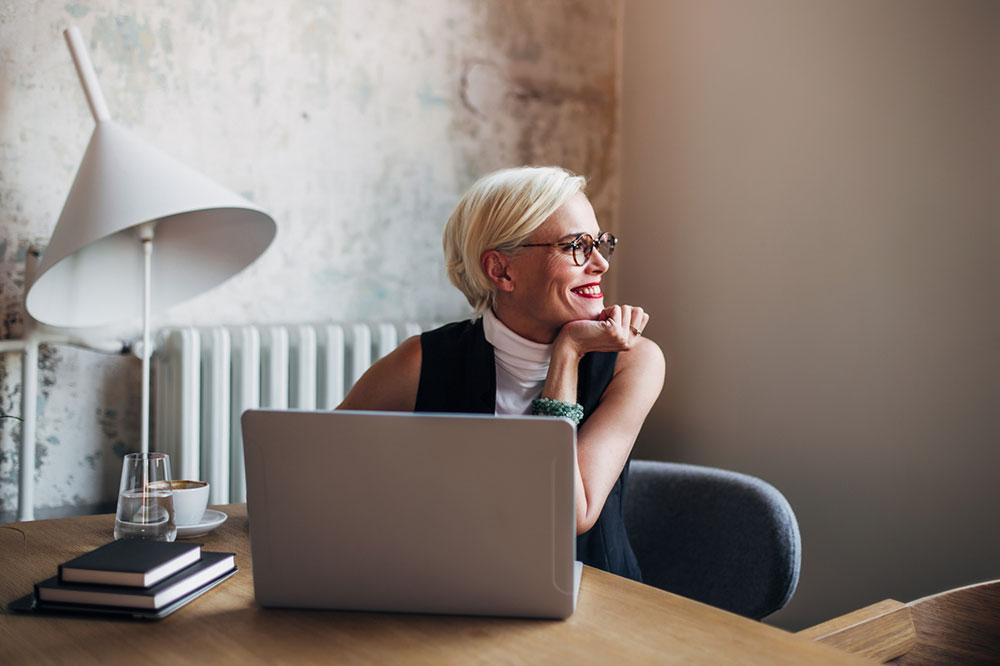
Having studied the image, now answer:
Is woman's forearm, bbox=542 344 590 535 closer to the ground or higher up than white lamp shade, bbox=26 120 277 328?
closer to the ground

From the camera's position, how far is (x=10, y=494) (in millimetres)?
2305

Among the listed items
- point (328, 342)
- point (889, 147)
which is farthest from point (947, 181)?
point (328, 342)

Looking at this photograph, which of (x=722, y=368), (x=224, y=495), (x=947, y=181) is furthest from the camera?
(x=722, y=368)

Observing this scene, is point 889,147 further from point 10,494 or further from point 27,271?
point 10,494

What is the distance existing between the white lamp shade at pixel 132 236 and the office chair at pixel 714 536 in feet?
3.25

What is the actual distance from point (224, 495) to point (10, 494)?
18.9 inches

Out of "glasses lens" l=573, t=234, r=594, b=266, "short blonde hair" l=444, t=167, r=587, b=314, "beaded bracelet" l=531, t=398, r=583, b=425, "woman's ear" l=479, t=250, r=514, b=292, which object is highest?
"short blonde hair" l=444, t=167, r=587, b=314

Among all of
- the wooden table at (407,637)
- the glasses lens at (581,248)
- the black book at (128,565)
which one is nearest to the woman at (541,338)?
the glasses lens at (581,248)

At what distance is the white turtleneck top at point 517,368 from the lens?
1737mm

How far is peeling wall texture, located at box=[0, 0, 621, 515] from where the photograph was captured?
90.7 inches

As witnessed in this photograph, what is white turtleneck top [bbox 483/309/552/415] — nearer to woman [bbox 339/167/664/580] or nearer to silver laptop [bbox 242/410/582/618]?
woman [bbox 339/167/664/580]

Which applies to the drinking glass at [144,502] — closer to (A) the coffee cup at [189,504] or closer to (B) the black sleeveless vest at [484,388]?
(A) the coffee cup at [189,504]

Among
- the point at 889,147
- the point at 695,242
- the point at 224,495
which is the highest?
the point at 889,147

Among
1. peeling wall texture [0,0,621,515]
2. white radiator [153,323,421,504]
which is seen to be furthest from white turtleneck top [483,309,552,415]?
peeling wall texture [0,0,621,515]
